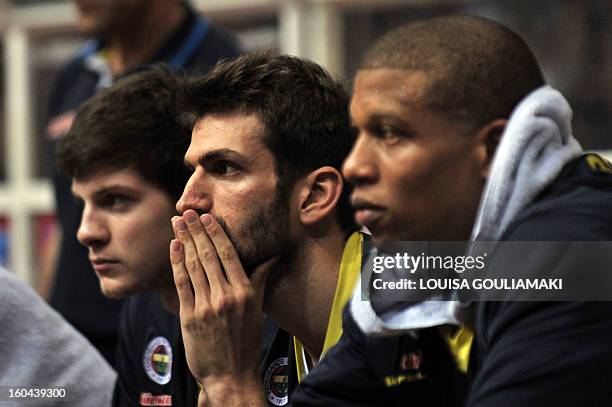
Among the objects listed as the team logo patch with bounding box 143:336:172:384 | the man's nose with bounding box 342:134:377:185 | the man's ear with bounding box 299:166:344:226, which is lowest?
the team logo patch with bounding box 143:336:172:384

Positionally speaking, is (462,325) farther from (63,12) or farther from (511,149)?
(63,12)

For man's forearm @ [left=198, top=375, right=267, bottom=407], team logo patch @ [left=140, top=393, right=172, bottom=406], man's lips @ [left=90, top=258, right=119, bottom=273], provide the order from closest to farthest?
man's forearm @ [left=198, top=375, right=267, bottom=407] < team logo patch @ [left=140, top=393, right=172, bottom=406] < man's lips @ [left=90, top=258, right=119, bottom=273]

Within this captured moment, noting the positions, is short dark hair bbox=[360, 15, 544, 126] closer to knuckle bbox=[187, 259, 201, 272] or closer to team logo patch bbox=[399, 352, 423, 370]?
team logo patch bbox=[399, 352, 423, 370]

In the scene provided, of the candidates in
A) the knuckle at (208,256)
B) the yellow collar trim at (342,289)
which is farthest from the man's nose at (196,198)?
the yellow collar trim at (342,289)

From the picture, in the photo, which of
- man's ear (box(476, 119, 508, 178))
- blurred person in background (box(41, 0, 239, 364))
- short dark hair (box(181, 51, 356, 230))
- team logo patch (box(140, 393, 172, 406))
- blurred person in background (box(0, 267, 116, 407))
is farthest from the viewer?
blurred person in background (box(41, 0, 239, 364))

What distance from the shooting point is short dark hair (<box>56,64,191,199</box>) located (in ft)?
9.83

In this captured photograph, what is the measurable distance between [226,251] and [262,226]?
95 millimetres

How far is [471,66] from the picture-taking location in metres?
1.95

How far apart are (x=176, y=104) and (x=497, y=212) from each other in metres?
1.26

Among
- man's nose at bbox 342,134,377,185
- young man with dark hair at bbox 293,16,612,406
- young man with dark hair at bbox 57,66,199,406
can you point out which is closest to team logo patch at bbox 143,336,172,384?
young man with dark hair at bbox 57,66,199,406

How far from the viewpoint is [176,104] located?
2.93 meters

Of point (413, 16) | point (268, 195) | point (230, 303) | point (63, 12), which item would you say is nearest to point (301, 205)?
point (268, 195)

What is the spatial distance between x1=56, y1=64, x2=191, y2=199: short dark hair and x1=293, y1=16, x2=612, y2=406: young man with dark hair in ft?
3.17

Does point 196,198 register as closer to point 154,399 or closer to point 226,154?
point 226,154
